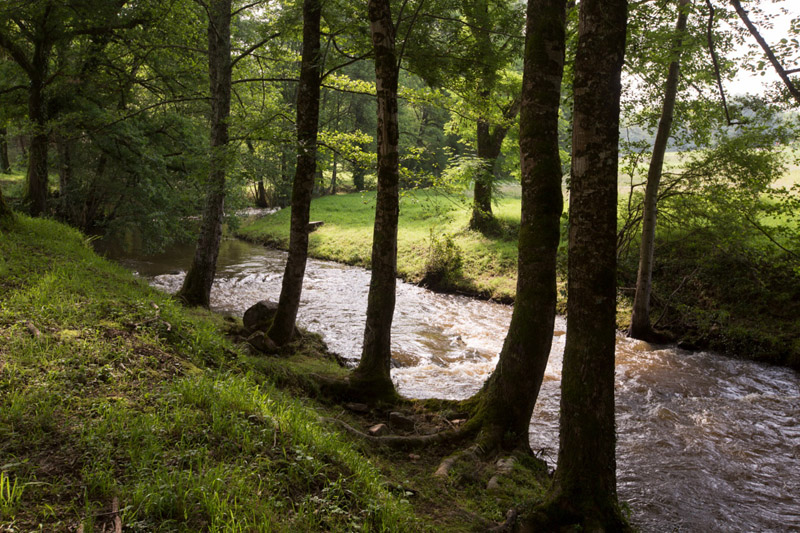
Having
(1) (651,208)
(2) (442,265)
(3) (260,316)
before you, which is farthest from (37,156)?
(1) (651,208)

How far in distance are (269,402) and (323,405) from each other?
1.89 m

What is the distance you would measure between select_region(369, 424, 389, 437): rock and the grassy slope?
1.56 ft

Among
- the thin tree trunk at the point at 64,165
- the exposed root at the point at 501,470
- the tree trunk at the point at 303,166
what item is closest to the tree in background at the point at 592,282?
the exposed root at the point at 501,470

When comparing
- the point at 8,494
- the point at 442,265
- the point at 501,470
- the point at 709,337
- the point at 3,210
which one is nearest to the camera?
the point at 8,494

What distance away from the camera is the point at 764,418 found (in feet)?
26.3

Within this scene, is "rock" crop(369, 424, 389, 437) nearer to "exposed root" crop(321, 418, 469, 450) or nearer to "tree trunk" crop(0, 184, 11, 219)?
"exposed root" crop(321, 418, 469, 450)

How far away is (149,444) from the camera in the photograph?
355 centimetres

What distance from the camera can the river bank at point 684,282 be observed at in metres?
11.1

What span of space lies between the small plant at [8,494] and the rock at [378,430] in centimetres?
365

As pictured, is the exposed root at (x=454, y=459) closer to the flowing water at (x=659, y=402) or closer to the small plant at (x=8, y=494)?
the flowing water at (x=659, y=402)

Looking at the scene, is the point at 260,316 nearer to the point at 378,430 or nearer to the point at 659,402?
the point at 378,430

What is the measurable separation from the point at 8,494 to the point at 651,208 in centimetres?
1302

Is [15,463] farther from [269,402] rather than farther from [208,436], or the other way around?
[269,402]

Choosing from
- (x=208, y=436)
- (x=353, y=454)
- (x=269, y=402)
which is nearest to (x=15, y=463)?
(x=208, y=436)
